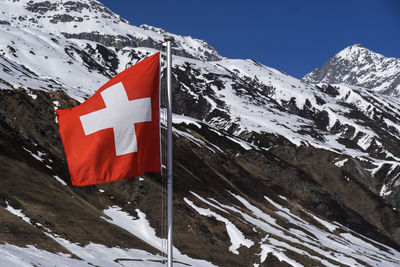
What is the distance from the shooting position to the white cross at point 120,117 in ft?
41.2

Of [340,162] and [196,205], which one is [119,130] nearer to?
[196,205]

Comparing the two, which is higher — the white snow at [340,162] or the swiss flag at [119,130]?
the white snow at [340,162]

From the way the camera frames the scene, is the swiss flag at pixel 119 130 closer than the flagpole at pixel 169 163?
No

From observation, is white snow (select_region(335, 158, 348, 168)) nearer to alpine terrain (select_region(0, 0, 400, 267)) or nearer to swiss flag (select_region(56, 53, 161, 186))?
alpine terrain (select_region(0, 0, 400, 267))

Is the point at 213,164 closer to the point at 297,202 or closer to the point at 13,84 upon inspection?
the point at 297,202

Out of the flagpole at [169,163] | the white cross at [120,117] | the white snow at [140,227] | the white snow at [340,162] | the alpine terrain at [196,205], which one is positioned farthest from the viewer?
the white snow at [340,162]

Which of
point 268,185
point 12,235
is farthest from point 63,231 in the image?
point 268,185

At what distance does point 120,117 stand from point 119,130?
13.4 inches

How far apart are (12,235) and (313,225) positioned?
7776 cm

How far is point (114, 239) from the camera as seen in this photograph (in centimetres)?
5528

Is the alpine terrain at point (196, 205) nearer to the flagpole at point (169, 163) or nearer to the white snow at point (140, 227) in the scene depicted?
the white snow at point (140, 227)

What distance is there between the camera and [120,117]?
499 inches

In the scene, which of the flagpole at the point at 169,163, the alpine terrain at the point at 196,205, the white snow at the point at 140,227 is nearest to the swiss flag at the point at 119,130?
the flagpole at the point at 169,163

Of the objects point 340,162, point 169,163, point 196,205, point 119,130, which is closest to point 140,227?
point 196,205
